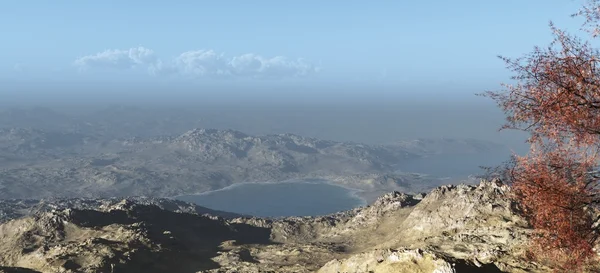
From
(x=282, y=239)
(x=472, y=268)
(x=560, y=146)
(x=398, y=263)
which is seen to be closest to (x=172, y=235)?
(x=282, y=239)

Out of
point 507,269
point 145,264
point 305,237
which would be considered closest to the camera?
point 507,269

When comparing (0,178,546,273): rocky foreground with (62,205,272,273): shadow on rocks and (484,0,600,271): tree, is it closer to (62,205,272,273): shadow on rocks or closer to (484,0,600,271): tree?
(62,205,272,273): shadow on rocks

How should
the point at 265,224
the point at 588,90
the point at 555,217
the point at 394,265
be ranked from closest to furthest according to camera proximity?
the point at 588,90
the point at 555,217
the point at 394,265
the point at 265,224

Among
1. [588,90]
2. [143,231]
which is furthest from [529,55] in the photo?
[143,231]

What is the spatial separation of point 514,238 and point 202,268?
161 feet

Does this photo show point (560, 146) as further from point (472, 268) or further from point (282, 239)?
point (282, 239)

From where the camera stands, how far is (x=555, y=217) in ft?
63.8

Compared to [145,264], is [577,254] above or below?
above

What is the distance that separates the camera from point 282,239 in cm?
10588

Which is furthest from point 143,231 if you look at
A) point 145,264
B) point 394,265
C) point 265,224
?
point 394,265

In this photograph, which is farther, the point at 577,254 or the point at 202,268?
the point at 202,268

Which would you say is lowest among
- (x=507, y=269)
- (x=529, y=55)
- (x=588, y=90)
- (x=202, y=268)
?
(x=202, y=268)

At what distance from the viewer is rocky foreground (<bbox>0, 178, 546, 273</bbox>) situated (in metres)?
42.4

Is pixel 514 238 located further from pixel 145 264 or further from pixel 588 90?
pixel 145 264
